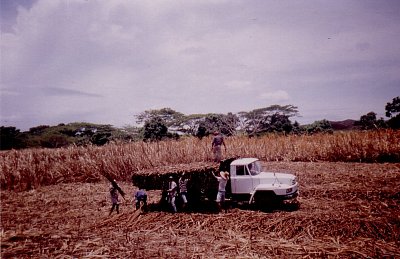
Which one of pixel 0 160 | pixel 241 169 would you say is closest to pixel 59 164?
pixel 0 160

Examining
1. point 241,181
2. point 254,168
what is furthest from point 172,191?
point 254,168

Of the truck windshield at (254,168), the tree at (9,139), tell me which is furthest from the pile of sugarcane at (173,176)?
the tree at (9,139)

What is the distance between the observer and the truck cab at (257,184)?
924 centimetres

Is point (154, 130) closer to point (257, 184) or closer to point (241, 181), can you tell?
point (241, 181)

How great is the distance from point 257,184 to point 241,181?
57cm

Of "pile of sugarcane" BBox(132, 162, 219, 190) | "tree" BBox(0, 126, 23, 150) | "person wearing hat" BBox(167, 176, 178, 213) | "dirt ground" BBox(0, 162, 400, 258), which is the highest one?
"tree" BBox(0, 126, 23, 150)

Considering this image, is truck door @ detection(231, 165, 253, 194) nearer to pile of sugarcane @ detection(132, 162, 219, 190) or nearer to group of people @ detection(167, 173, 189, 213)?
pile of sugarcane @ detection(132, 162, 219, 190)

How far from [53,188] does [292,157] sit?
1532cm

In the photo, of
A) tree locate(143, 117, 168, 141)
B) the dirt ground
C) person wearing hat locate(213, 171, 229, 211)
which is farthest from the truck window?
tree locate(143, 117, 168, 141)

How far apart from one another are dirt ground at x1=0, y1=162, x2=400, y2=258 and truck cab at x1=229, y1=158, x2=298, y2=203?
482mm

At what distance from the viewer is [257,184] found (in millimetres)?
9836

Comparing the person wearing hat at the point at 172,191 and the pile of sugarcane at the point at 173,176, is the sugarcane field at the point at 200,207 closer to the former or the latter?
the pile of sugarcane at the point at 173,176

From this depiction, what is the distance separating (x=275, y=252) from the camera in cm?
562

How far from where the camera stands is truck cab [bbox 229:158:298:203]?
30.3 feet
